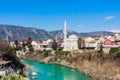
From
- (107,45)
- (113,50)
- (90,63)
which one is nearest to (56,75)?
(90,63)

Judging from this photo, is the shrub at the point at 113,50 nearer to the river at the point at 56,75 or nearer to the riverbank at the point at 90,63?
the riverbank at the point at 90,63

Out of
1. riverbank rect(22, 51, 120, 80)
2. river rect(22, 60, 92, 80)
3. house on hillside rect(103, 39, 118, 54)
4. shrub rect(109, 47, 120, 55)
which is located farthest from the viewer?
house on hillside rect(103, 39, 118, 54)

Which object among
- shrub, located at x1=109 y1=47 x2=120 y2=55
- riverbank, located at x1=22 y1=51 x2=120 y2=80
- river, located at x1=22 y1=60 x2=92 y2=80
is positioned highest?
shrub, located at x1=109 y1=47 x2=120 y2=55

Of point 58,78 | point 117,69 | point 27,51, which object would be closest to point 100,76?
point 117,69

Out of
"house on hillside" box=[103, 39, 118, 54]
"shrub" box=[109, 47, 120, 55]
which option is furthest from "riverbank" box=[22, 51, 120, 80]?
"house on hillside" box=[103, 39, 118, 54]

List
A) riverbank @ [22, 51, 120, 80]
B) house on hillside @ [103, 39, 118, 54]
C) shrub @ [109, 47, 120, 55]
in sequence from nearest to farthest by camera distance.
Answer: riverbank @ [22, 51, 120, 80] → shrub @ [109, 47, 120, 55] → house on hillside @ [103, 39, 118, 54]

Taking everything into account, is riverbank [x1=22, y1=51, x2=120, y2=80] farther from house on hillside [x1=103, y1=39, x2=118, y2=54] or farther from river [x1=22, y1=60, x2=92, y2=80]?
house on hillside [x1=103, y1=39, x2=118, y2=54]

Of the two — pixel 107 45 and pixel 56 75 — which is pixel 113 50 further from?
pixel 56 75

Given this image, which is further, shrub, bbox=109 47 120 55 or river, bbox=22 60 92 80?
shrub, bbox=109 47 120 55

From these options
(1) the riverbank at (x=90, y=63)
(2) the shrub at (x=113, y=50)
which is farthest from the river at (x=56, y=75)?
(2) the shrub at (x=113, y=50)

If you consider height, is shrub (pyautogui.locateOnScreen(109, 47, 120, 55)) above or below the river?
above
